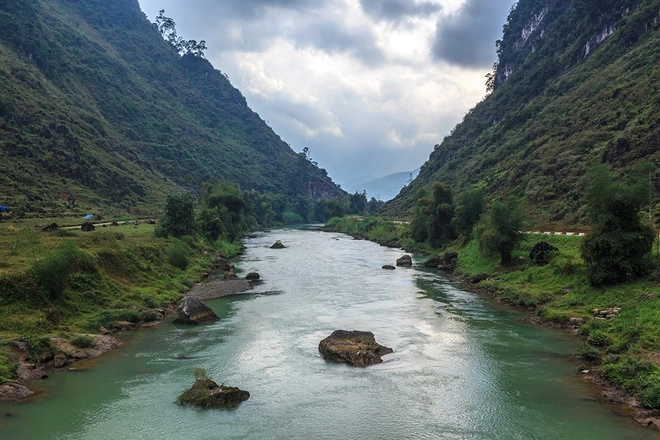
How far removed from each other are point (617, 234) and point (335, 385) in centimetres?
2429

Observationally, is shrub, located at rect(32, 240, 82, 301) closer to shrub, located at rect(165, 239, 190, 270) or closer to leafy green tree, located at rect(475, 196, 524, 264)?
shrub, located at rect(165, 239, 190, 270)

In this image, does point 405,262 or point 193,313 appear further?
point 405,262

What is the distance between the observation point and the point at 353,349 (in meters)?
29.5

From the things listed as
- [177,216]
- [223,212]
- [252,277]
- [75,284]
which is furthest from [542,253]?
[223,212]

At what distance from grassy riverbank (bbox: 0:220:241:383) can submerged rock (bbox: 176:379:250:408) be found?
9.25 metres

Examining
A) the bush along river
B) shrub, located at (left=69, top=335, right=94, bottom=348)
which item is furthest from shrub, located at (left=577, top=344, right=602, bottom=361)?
shrub, located at (left=69, top=335, right=94, bottom=348)

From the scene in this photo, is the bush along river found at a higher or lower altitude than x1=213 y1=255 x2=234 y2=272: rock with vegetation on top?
lower

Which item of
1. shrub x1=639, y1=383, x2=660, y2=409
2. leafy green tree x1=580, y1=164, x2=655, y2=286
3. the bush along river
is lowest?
the bush along river

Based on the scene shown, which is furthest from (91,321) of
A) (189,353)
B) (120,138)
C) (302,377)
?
(120,138)

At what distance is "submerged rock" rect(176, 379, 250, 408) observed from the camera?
895 inches

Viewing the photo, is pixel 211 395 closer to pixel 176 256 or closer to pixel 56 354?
pixel 56 354

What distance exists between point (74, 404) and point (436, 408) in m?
17.3

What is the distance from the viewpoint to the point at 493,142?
480 feet

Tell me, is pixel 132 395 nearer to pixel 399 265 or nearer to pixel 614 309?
pixel 614 309
